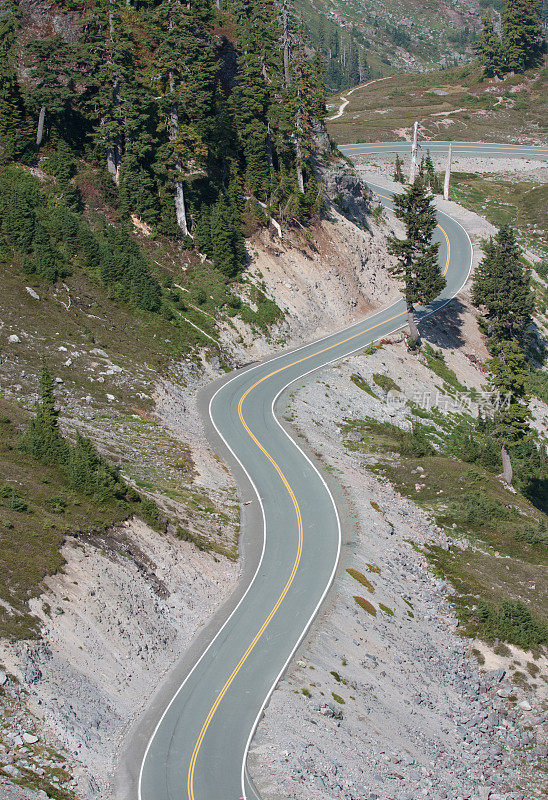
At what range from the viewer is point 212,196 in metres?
66.4

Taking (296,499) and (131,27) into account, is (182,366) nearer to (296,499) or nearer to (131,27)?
(296,499)

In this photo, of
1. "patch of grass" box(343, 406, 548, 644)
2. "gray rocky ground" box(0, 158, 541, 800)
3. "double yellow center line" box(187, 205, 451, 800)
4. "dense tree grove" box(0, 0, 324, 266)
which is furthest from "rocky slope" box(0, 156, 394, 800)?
"patch of grass" box(343, 406, 548, 644)

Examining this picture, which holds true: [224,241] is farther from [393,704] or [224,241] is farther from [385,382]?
[393,704]

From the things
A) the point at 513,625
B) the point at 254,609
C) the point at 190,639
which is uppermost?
the point at 254,609

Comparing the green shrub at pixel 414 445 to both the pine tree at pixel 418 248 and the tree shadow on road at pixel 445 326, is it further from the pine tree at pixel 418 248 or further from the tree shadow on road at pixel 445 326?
the tree shadow on road at pixel 445 326

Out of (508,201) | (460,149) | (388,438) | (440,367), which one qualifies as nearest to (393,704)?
(388,438)

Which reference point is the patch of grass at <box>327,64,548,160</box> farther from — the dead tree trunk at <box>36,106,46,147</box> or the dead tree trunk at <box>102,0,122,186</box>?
the dead tree trunk at <box>36,106,46,147</box>

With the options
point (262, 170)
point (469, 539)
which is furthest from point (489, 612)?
point (262, 170)

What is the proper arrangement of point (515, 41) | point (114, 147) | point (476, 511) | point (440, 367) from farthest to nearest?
point (515, 41), point (440, 367), point (114, 147), point (476, 511)

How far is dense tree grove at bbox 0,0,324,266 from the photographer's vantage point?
192ft

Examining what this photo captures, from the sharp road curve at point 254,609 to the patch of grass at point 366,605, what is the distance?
155 cm

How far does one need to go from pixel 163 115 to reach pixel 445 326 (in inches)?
1258

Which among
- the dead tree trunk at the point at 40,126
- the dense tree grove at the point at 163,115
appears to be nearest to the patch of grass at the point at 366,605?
the dense tree grove at the point at 163,115

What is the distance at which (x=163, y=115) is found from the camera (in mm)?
62500
